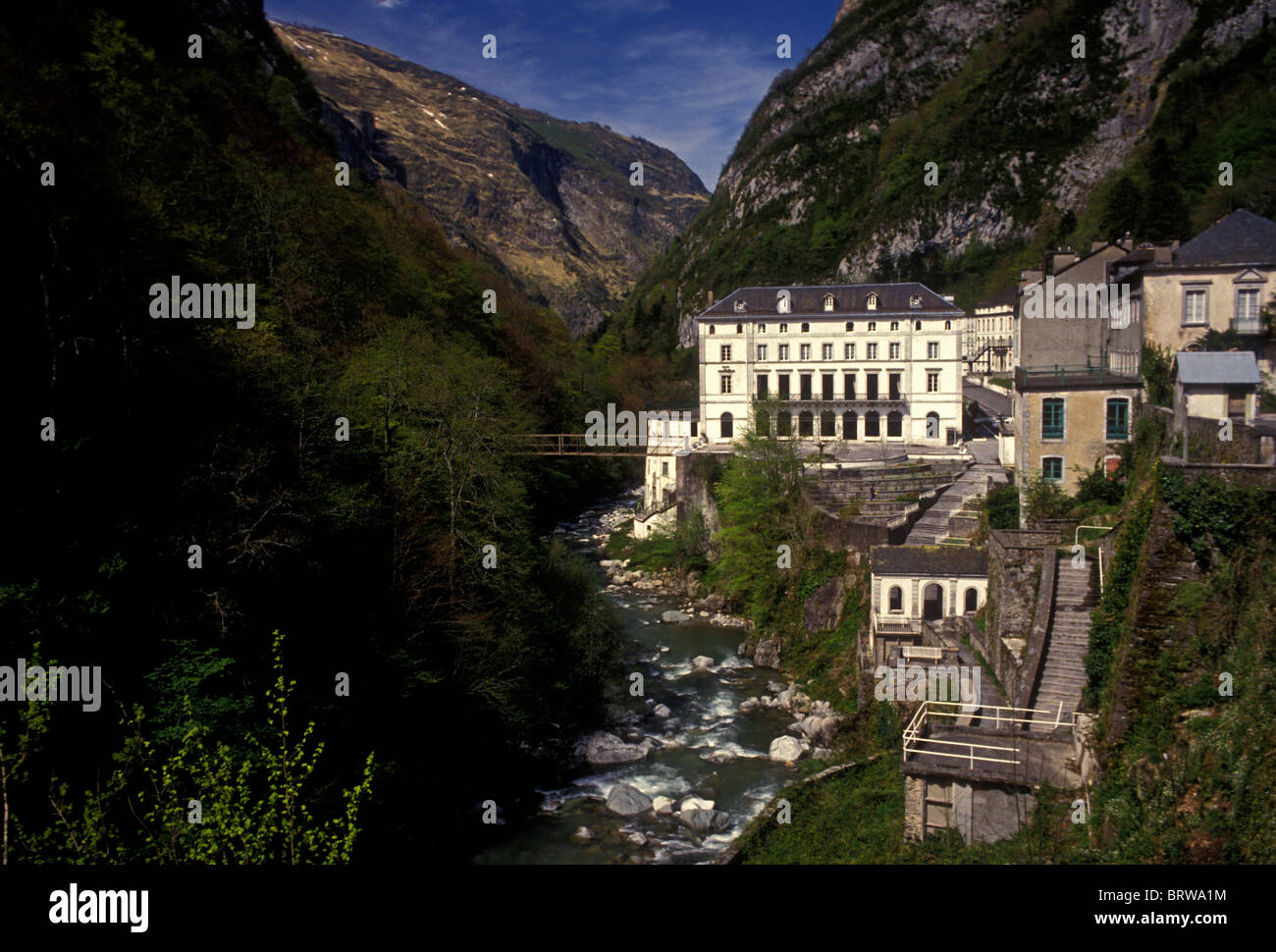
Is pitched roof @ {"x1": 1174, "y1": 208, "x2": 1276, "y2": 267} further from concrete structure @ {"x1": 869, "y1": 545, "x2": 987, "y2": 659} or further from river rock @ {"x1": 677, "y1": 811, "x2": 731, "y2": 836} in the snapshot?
river rock @ {"x1": 677, "y1": 811, "x2": 731, "y2": 836}

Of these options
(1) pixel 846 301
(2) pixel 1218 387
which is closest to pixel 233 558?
(2) pixel 1218 387

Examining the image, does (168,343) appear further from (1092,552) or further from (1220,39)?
(1220,39)

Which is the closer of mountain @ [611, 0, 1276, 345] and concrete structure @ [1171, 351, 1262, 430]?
concrete structure @ [1171, 351, 1262, 430]

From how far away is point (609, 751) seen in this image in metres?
20.8

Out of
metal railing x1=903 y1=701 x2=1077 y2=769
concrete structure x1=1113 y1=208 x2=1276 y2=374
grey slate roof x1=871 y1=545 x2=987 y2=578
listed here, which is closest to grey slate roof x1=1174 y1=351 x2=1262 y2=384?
concrete structure x1=1113 y1=208 x2=1276 y2=374

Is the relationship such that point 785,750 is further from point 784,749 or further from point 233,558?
point 233,558

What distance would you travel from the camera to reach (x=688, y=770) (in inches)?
782

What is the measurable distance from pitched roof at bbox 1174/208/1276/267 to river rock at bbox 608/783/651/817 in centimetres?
2075

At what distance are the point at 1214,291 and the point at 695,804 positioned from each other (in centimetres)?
1974

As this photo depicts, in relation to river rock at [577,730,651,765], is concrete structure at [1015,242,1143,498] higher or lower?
higher

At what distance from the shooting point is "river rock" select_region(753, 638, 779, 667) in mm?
27016

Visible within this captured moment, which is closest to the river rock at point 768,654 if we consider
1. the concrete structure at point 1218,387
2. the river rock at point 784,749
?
the river rock at point 784,749

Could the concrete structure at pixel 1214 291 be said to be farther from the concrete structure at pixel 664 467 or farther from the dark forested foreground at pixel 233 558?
the concrete structure at pixel 664 467

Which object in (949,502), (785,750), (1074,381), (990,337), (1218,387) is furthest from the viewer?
(990,337)
